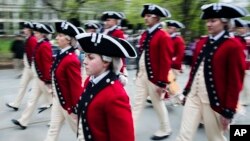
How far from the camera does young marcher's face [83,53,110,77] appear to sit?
283 centimetres

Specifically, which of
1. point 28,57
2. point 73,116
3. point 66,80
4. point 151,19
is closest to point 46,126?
point 28,57

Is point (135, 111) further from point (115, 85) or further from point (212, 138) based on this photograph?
point (115, 85)

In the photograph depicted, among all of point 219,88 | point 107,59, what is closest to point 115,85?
point 107,59

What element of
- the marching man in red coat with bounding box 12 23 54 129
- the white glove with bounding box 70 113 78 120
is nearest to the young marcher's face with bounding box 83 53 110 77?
the white glove with bounding box 70 113 78 120

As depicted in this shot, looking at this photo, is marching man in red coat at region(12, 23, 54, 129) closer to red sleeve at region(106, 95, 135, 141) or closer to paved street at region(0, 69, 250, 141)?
paved street at region(0, 69, 250, 141)

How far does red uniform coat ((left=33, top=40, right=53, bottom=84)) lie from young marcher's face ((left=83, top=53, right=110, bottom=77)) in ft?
10.7

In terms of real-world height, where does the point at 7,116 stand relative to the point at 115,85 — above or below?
below

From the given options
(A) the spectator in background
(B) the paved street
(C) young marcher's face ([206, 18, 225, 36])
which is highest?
(C) young marcher's face ([206, 18, 225, 36])

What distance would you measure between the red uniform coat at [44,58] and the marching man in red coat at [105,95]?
10.6 feet

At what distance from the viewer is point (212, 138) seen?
13.8ft

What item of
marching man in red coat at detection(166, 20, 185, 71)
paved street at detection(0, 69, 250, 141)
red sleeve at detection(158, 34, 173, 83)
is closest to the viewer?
red sleeve at detection(158, 34, 173, 83)

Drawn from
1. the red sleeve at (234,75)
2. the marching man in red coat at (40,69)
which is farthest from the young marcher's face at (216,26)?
the marching man in red coat at (40,69)

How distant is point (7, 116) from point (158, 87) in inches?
114

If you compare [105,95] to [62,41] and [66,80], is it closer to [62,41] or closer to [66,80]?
[66,80]
